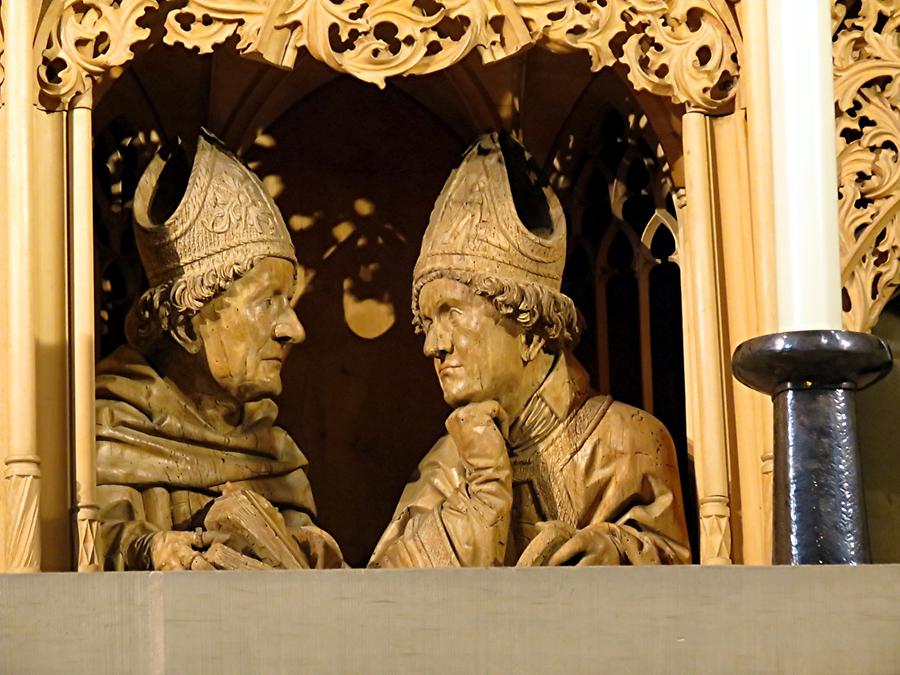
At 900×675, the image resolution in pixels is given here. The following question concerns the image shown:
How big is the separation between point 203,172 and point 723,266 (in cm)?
115

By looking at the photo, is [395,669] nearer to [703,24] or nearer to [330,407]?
[703,24]

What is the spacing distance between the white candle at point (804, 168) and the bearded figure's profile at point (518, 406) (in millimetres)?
1765

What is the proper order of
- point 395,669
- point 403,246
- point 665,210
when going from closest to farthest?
point 395,669
point 665,210
point 403,246

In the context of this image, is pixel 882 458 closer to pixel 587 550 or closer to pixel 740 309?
pixel 740 309

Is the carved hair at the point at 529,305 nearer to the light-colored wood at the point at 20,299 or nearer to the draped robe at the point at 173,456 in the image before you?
the draped robe at the point at 173,456

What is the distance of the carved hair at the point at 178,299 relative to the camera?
14.9 feet

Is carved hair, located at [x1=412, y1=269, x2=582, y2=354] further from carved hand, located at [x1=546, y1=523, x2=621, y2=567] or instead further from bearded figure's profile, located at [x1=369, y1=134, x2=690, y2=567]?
carved hand, located at [x1=546, y1=523, x2=621, y2=567]

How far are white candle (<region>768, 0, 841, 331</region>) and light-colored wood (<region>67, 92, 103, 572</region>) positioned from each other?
1.88 meters

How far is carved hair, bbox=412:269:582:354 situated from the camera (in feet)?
14.8

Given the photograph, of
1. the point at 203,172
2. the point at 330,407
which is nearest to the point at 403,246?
the point at 330,407

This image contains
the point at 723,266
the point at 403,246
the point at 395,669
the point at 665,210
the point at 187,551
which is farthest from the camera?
the point at 403,246

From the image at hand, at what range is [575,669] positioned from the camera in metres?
2.38

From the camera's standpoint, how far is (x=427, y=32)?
4.42 m

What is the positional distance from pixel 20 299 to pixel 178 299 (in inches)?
19.5
